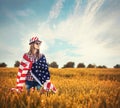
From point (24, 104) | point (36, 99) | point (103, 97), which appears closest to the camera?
point (24, 104)

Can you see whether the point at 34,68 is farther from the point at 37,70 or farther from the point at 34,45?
the point at 34,45

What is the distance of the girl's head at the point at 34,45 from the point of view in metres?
7.36

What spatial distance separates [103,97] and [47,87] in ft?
4.51

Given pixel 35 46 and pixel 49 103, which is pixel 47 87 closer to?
pixel 35 46

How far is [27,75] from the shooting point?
752 centimetres

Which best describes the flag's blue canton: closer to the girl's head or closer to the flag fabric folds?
the flag fabric folds

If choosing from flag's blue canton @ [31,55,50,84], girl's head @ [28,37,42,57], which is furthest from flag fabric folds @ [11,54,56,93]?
girl's head @ [28,37,42,57]

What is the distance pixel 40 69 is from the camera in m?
7.55

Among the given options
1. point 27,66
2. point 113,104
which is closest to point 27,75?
point 27,66

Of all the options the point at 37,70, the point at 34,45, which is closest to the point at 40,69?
the point at 37,70

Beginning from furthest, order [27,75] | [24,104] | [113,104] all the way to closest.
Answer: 1. [27,75]
2. [113,104]
3. [24,104]

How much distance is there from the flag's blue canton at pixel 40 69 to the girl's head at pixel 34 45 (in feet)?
0.74

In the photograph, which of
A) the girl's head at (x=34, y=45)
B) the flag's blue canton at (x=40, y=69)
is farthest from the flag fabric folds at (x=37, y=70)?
the girl's head at (x=34, y=45)

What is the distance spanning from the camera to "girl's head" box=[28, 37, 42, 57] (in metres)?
7.36
